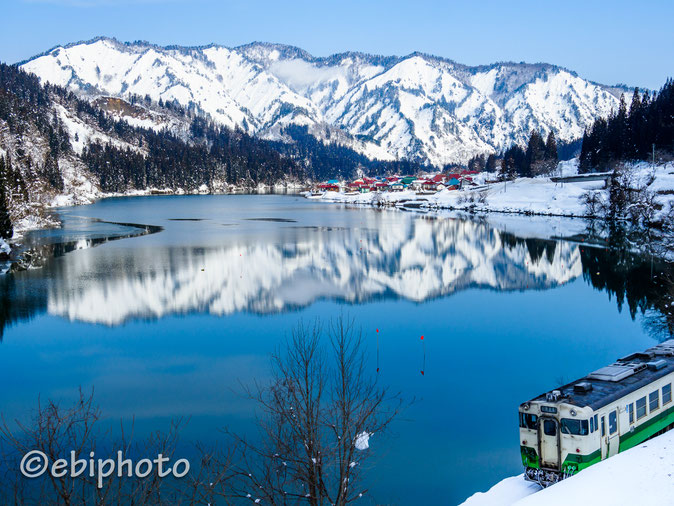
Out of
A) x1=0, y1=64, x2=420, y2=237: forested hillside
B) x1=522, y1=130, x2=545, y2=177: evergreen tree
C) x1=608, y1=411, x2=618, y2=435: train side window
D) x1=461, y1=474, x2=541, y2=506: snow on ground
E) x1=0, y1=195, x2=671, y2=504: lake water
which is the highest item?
x1=0, y1=64, x2=420, y2=237: forested hillside

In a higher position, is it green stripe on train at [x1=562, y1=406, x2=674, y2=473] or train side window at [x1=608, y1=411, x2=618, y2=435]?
train side window at [x1=608, y1=411, x2=618, y2=435]

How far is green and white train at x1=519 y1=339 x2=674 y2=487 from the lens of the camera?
10.7m

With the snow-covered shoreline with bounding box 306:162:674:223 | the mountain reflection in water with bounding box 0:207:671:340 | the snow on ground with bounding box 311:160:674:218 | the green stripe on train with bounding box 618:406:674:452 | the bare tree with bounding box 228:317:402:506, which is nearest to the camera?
the bare tree with bounding box 228:317:402:506

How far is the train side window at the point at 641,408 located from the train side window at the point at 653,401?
241mm

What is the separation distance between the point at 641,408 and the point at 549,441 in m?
2.83

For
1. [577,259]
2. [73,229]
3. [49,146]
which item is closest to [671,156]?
[577,259]

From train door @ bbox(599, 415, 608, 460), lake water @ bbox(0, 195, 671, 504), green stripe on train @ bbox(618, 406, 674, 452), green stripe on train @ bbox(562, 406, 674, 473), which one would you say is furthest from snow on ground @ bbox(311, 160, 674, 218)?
train door @ bbox(599, 415, 608, 460)

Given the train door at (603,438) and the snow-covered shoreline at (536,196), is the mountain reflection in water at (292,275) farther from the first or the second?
the snow-covered shoreline at (536,196)

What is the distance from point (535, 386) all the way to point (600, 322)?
9.98 metres

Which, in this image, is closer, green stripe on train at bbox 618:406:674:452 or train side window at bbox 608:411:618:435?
train side window at bbox 608:411:618:435

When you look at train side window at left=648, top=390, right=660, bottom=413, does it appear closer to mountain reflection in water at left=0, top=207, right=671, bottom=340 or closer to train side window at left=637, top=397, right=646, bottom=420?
train side window at left=637, top=397, right=646, bottom=420

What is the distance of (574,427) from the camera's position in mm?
10633

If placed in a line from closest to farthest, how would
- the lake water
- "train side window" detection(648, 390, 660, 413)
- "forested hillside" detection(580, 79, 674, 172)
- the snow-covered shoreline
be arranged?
1. "train side window" detection(648, 390, 660, 413)
2. the lake water
3. the snow-covered shoreline
4. "forested hillside" detection(580, 79, 674, 172)

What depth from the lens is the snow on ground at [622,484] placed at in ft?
29.5
